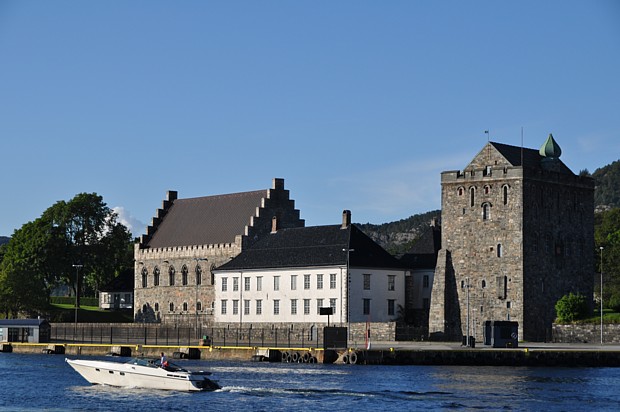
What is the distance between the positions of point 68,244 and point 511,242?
6539 centimetres

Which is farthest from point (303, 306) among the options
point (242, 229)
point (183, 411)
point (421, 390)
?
point (183, 411)

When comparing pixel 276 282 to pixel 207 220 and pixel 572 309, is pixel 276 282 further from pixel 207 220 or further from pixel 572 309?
pixel 572 309

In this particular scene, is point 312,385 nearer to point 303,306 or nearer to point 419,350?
point 419,350

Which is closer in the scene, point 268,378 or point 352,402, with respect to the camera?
point 352,402

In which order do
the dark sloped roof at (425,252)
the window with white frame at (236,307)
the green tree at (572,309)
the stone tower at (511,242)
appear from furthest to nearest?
the window with white frame at (236,307) → the dark sloped roof at (425,252) → the stone tower at (511,242) → the green tree at (572,309)

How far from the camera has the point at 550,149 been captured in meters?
121

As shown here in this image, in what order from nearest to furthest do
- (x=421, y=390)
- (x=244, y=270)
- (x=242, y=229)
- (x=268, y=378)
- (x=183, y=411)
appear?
(x=183, y=411)
(x=421, y=390)
(x=268, y=378)
(x=244, y=270)
(x=242, y=229)

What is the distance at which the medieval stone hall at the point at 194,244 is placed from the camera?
457ft

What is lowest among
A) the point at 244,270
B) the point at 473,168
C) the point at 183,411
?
the point at 183,411

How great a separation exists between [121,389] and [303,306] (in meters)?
47.1

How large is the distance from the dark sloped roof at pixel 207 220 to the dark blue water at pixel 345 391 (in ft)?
170

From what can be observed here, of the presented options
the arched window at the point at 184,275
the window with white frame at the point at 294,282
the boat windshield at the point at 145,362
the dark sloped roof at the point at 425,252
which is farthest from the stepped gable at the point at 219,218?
the boat windshield at the point at 145,362

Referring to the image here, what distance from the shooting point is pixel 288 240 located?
425ft

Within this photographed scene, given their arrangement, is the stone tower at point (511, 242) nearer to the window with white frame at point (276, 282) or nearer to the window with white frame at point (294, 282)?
the window with white frame at point (294, 282)
